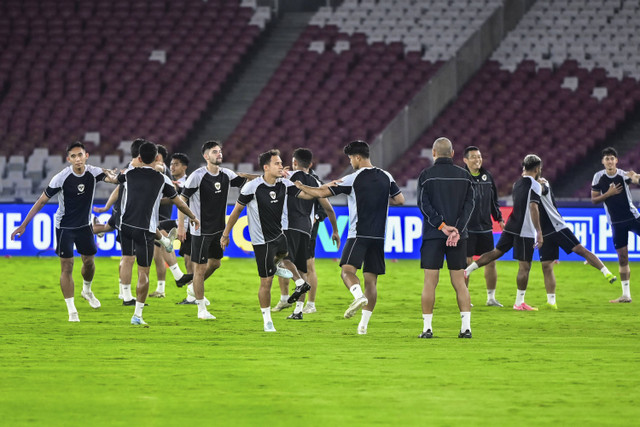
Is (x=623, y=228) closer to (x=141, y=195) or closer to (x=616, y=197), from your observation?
(x=616, y=197)

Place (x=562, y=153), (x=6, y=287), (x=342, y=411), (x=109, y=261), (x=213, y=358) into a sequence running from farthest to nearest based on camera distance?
(x=562, y=153) → (x=109, y=261) → (x=6, y=287) → (x=213, y=358) → (x=342, y=411)

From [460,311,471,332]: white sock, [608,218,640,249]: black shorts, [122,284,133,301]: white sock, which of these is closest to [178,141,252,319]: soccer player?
[122,284,133,301]: white sock

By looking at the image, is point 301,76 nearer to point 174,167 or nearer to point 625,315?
point 174,167

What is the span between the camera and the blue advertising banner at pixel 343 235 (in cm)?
2433

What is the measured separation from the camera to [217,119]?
36656 mm

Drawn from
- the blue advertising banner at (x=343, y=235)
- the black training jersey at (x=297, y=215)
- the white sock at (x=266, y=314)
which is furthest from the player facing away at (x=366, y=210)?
the blue advertising banner at (x=343, y=235)

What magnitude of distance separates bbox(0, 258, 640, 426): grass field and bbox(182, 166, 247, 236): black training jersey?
3.75 ft

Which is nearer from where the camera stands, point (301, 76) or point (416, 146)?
point (416, 146)

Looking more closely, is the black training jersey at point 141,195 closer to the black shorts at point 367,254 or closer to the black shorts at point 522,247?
the black shorts at point 367,254

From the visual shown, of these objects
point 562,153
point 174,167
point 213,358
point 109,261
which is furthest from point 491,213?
point 562,153

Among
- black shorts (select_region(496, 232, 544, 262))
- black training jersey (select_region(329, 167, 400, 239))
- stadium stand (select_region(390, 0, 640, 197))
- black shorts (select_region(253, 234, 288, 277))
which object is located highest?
stadium stand (select_region(390, 0, 640, 197))

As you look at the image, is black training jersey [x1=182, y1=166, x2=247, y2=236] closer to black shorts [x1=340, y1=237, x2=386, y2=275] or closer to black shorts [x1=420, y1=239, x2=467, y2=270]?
black shorts [x1=340, y1=237, x2=386, y2=275]

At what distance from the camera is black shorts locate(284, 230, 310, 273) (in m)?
14.9

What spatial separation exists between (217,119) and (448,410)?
28.9 m
